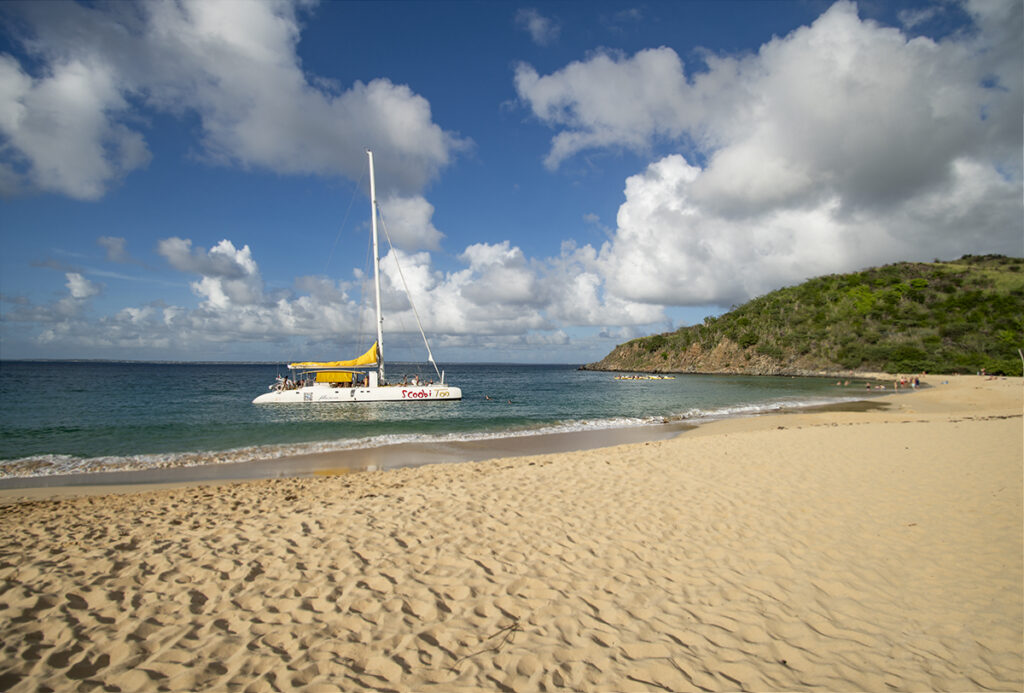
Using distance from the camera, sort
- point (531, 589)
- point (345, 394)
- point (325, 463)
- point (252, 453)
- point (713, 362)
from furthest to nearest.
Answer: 1. point (713, 362)
2. point (345, 394)
3. point (252, 453)
4. point (325, 463)
5. point (531, 589)

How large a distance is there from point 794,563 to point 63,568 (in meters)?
8.46

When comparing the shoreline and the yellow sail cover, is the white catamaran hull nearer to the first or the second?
the yellow sail cover

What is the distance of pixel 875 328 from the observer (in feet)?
226

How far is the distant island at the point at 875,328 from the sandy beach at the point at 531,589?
6553 centimetres

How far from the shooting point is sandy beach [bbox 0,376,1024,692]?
3.40m

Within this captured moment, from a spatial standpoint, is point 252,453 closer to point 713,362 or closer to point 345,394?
point 345,394

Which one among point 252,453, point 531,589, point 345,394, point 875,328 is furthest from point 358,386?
point 875,328

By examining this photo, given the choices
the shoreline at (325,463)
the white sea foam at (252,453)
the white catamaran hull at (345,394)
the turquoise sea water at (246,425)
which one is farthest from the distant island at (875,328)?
the white catamaran hull at (345,394)

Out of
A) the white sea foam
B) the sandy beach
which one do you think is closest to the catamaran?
the white sea foam

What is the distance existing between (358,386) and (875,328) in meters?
77.9

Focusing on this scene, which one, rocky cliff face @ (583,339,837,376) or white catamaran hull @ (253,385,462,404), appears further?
rocky cliff face @ (583,339,837,376)

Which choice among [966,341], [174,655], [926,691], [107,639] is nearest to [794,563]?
[926,691]

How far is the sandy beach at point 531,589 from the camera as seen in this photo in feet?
11.2

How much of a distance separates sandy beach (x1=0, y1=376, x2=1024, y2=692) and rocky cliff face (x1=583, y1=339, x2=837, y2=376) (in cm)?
7754
